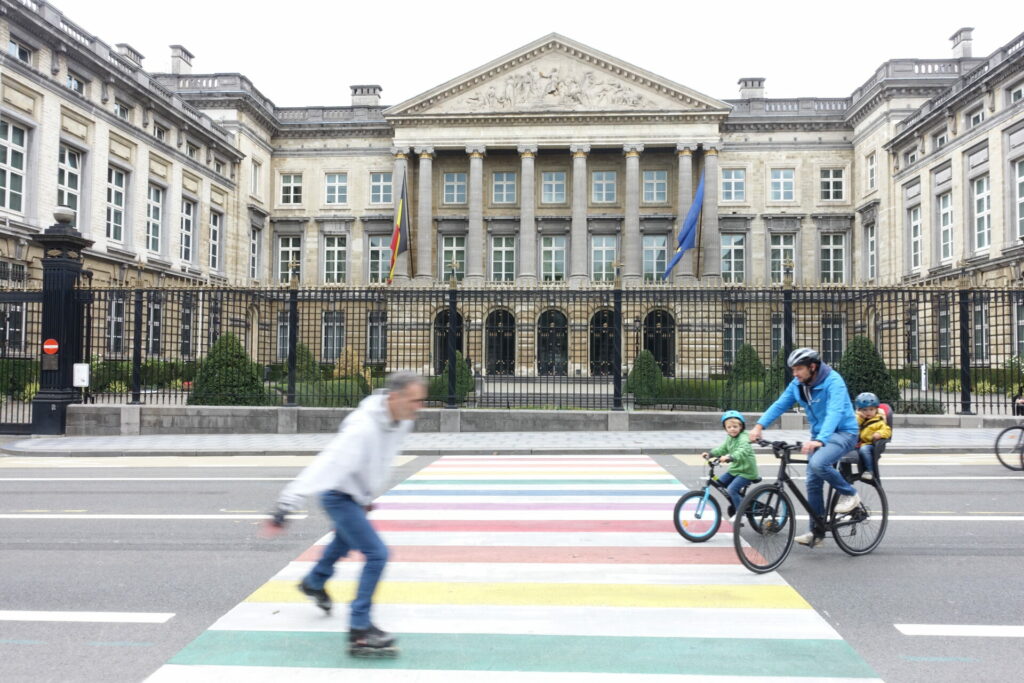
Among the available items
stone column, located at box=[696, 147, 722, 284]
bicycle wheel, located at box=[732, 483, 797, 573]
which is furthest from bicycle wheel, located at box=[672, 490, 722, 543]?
stone column, located at box=[696, 147, 722, 284]

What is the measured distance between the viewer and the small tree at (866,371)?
17266 millimetres

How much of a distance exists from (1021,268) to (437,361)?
27.0 metres

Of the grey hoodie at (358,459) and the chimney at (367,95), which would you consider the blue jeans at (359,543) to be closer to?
the grey hoodie at (358,459)

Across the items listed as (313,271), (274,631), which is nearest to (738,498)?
(274,631)

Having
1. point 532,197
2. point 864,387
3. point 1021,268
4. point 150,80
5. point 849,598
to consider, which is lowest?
point 849,598

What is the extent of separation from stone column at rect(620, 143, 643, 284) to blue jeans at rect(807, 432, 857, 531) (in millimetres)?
42738

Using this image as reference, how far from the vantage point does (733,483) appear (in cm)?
683

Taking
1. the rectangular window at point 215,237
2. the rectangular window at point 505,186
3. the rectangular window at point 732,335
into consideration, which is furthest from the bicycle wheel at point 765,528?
the rectangular window at point 505,186

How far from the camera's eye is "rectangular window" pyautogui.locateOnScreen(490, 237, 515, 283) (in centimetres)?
5175

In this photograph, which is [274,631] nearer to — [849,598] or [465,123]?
[849,598]

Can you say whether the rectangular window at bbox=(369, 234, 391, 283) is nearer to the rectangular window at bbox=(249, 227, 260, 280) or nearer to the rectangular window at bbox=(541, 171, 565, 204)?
the rectangular window at bbox=(249, 227, 260, 280)

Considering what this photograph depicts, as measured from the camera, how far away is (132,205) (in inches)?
1479

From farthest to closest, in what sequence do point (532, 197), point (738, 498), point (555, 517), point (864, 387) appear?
point (532, 197)
point (864, 387)
point (555, 517)
point (738, 498)

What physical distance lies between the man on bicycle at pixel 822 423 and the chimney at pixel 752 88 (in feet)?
177
